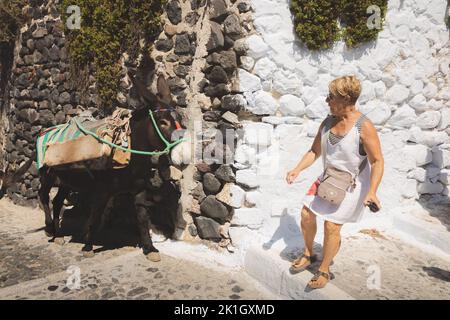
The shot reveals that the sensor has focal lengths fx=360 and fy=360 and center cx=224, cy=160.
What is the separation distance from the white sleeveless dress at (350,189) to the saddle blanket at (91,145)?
7.47 feet

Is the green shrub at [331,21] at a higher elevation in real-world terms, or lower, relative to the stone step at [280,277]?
higher

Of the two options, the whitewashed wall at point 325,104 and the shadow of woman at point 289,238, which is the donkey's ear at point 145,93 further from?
the shadow of woman at point 289,238

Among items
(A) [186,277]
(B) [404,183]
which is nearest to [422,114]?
(B) [404,183]

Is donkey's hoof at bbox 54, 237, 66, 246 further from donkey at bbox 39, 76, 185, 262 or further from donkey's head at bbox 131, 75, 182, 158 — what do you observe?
donkey's head at bbox 131, 75, 182, 158

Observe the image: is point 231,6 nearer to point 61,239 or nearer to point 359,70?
point 359,70

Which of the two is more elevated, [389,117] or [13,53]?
[13,53]

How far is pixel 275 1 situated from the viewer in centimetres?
376

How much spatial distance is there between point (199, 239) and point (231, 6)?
2.68m

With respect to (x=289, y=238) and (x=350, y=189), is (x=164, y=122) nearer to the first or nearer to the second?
(x=289, y=238)

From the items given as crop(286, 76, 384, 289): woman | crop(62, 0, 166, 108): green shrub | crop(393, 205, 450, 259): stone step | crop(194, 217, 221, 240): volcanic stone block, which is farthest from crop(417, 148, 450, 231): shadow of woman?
crop(62, 0, 166, 108): green shrub

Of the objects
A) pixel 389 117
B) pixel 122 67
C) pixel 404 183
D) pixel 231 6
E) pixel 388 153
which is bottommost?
pixel 404 183

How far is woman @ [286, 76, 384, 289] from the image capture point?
8.93 ft

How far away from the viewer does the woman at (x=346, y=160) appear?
8.93 feet

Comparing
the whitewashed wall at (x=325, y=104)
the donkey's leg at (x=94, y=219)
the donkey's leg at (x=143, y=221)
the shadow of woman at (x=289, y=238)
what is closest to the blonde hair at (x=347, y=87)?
the whitewashed wall at (x=325, y=104)
